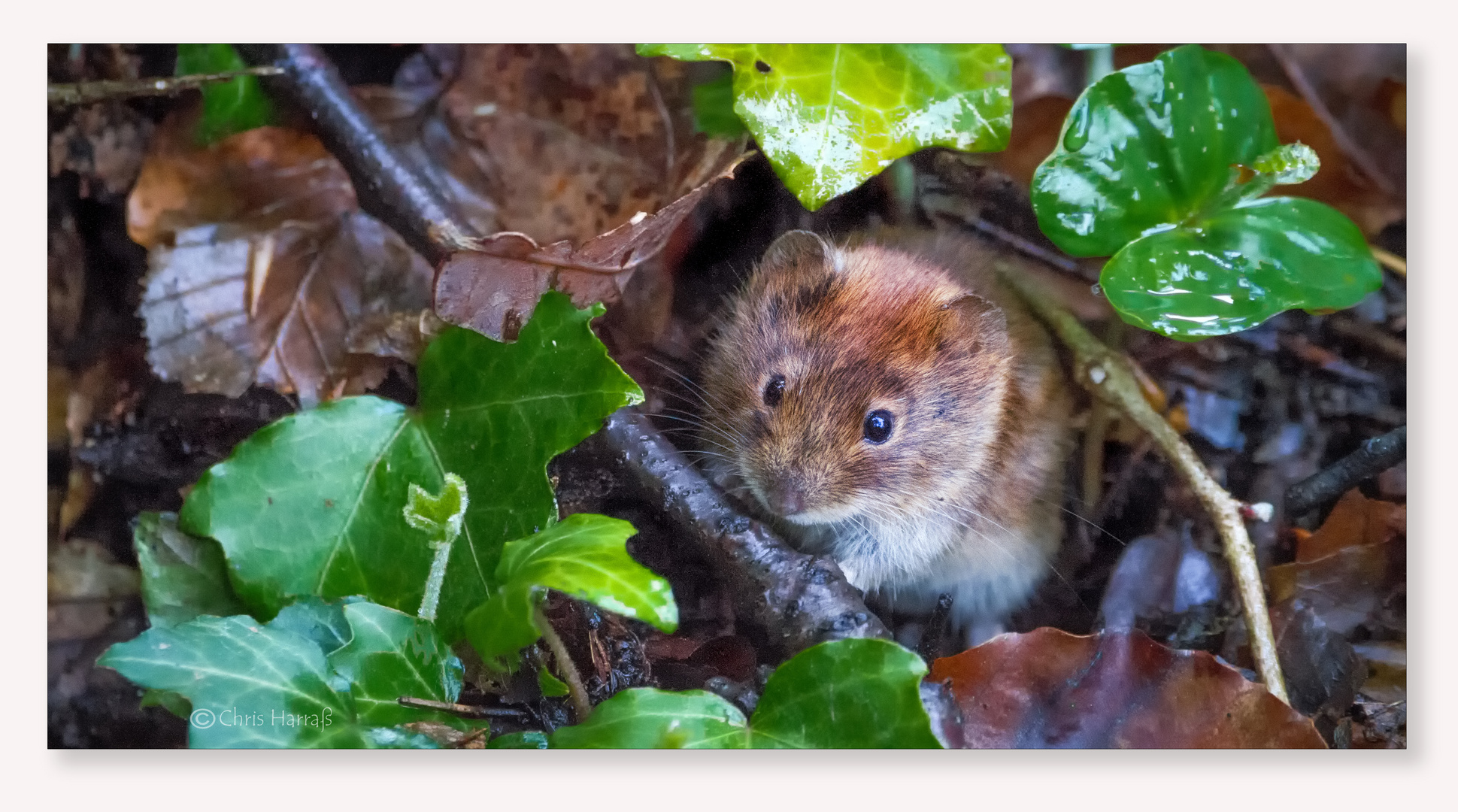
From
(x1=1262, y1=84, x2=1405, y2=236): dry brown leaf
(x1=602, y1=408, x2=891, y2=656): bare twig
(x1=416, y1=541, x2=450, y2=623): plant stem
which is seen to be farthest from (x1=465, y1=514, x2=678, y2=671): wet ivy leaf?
(x1=1262, y1=84, x2=1405, y2=236): dry brown leaf

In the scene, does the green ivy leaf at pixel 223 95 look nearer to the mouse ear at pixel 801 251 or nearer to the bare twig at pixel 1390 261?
the mouse ear at pixel 801 251

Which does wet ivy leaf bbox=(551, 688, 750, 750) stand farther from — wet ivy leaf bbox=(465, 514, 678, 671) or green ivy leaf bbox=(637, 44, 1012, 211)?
green ivy leaf bbox=(637, 44, 1012, 211)

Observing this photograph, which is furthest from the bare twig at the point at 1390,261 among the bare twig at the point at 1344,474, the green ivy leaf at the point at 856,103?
the green ivy leaf at the point at 856,103

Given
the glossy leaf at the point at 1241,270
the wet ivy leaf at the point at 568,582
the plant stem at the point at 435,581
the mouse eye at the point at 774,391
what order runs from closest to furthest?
1. the wet ivy leaf at the point at 568,582
2. the plant stem at the point at 435,581
3. the glossy leaf at the point at 1241,270
4. the mouse eye at the point at 774,391

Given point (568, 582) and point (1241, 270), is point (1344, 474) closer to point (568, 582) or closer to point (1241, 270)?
point (1241, 270)

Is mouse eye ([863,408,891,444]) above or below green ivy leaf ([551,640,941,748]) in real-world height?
above

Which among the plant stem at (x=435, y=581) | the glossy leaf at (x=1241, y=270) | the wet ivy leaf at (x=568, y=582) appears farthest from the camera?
the glossy leaf at (x=1241, y=270)

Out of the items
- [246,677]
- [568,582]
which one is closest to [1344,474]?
[568,582]
